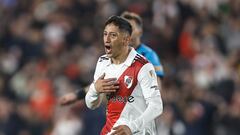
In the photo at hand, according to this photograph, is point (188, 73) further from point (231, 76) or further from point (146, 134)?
point (146, 134)

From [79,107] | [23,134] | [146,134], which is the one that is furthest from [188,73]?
[146,134]

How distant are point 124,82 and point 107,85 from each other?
16 cm

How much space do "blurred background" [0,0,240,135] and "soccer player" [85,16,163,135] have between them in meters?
6.15

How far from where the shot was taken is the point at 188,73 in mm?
16891

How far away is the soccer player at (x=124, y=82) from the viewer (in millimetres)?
7945

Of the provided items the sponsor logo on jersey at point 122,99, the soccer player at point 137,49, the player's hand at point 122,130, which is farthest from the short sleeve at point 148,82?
the soccer player at point 137,49

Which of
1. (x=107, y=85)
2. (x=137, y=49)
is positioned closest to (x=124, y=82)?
(x=107, y=85)

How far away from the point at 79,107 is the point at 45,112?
92cm

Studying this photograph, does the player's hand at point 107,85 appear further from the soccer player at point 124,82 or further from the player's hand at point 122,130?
the player's hand at point 122,130

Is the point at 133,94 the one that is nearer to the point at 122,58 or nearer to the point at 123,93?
the point at 123,93

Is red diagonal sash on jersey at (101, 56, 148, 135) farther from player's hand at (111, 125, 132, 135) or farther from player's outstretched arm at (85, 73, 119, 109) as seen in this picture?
player's hand at (111, 125, 132, 135)

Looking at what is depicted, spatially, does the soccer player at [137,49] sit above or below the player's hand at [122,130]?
above

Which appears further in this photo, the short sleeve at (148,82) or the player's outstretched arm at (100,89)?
the player's outstretched arm at (100,89)

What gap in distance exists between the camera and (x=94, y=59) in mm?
18000
